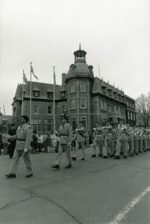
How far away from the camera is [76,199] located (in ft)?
17.2

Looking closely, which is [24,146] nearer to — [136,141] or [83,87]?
[136,141]

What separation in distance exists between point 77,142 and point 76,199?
764 cm

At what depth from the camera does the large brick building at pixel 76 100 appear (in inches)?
1970

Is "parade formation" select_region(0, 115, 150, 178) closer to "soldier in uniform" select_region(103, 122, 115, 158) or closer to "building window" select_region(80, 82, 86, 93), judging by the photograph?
"soldier in uniform" select_region(103, 122, 115, 158)

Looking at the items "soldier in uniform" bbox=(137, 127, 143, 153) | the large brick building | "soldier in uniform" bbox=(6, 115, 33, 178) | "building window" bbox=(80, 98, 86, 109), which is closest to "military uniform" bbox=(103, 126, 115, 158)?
"soldier in uniform" bbox=(137, 127, 143, 153)

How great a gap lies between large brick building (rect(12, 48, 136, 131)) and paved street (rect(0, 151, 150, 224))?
3944cm

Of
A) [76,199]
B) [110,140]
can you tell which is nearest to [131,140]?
[110,140]

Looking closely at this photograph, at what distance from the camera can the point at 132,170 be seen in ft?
29.4

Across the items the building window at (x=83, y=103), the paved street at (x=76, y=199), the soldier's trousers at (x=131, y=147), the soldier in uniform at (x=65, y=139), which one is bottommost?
the paved street at (x=76, y=199)

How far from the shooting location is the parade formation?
8.00 metres

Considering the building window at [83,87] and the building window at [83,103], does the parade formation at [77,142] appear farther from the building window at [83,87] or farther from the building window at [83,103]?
the building window at [83,87]

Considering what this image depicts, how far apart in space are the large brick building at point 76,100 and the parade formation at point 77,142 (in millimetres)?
28373

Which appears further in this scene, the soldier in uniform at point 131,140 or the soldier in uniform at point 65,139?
the soldier in uniform at point 131,140

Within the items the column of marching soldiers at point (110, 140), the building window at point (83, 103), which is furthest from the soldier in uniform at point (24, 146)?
the building window at point (83, 103)
